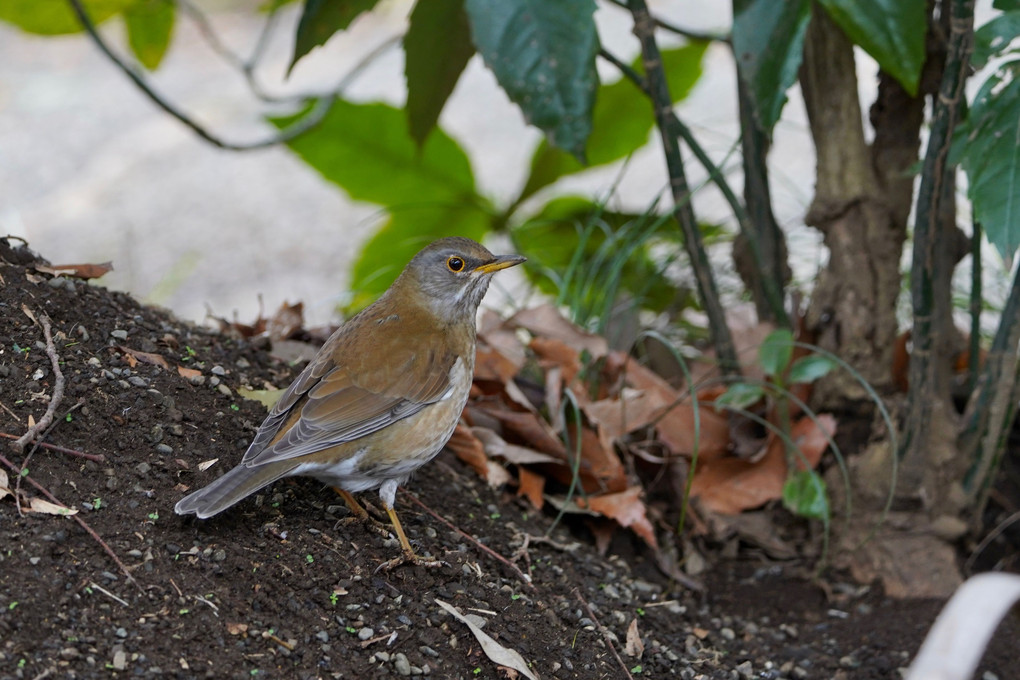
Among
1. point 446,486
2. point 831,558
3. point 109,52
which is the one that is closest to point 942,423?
point 831,558

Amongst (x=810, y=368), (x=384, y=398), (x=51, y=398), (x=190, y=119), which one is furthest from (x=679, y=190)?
(x=190, y=119)

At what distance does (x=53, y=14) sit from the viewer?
4664 mm

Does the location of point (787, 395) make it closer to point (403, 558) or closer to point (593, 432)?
point (593, 432)

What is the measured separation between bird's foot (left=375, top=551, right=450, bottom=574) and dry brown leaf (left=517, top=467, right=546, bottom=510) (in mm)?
761

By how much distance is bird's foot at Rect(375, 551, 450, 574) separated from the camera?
284 cm

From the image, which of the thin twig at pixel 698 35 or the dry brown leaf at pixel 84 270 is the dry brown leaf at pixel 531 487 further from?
the thin twig at pixel 698 35

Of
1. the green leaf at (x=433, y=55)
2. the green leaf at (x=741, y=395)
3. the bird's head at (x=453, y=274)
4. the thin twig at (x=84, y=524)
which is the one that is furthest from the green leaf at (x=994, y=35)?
the thin twig at (x=84, y=524)

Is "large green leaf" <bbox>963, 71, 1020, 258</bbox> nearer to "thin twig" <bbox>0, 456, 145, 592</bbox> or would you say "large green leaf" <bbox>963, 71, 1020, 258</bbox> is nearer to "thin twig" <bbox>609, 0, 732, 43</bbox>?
"thin twig" <bbox>609, 0, 732, 43</bbox>

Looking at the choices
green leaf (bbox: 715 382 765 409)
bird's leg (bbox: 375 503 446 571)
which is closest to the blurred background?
green leaf (bbox: 715 382 765 409)

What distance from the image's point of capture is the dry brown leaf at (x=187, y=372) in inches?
129

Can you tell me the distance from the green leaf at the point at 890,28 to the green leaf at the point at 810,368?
3.16 ft

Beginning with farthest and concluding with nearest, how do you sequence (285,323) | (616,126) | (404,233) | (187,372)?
(404,233)
(616,126)
(285,323)
(187,372)

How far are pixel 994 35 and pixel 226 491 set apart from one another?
236cm

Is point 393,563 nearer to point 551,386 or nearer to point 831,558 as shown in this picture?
point 551,386
